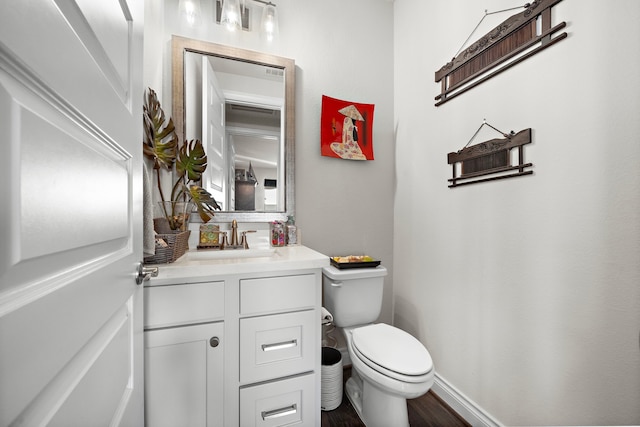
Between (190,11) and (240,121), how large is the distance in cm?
64

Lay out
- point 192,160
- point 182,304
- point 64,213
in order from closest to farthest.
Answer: point 64,213 → point 182,304 → point 192,160

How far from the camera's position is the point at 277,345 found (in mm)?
1138

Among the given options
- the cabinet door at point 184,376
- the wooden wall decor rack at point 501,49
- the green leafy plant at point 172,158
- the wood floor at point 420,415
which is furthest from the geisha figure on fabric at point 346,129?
the wood floor at point 420,415

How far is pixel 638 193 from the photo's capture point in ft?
2.77

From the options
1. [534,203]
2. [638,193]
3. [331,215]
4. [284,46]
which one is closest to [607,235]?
[638,193]

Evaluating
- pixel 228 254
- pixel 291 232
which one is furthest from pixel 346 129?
pixel 228 254

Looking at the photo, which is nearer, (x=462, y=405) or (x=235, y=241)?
(x=462, y=405)

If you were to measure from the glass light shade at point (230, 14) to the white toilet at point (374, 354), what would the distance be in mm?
1591

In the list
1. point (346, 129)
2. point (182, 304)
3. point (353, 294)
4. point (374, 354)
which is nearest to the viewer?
point (182, 304)

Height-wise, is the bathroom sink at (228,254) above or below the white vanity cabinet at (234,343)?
above

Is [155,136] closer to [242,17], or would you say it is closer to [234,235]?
[234,235]

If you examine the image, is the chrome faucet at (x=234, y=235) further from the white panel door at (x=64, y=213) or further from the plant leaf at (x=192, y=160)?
the white panel door at (x=64, y=213)

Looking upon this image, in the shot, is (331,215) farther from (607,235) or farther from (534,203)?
(607,235)

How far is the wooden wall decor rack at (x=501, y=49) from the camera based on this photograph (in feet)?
3.53
